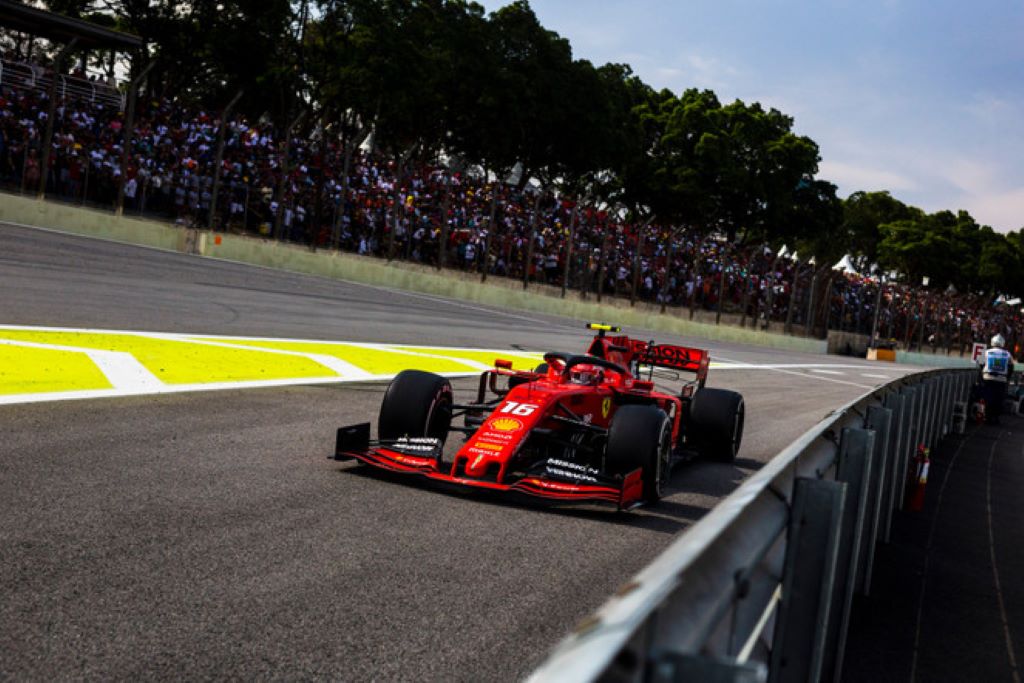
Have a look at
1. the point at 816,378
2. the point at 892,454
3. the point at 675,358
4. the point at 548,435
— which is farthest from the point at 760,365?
the point at 548,435

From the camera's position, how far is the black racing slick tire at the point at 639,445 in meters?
6.74

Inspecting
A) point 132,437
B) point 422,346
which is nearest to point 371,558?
point 132,437

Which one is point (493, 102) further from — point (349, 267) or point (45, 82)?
point (45, 82)

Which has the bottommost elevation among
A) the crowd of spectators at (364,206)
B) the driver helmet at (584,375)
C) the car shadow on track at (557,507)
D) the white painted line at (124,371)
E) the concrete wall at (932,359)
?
the concrete wall at (932,359)

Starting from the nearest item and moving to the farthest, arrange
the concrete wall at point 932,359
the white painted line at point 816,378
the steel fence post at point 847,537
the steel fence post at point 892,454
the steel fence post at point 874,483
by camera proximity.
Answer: the steel fence post at point 847,537 < the steel fence post at point 874,483 < the steel fence post at point 892,454 < the white painted line at point 816,378 < the concrete wall at point 932,359

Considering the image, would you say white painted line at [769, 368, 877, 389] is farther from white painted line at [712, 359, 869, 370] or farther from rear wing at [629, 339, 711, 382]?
rear wing at [629, 339, 711, 382]

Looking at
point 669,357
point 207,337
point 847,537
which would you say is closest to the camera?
point 847,537

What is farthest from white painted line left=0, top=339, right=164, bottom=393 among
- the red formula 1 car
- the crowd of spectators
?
the crowd of spectators

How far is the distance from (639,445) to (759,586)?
14.3 feet

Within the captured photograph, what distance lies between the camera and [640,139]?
60.0m

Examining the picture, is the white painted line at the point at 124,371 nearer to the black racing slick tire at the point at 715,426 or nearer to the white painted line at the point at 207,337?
the white painted line at the point at 207,337

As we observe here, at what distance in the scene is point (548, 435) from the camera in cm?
705

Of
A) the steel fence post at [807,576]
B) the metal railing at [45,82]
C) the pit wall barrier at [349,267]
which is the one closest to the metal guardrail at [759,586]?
→ the steel fence post at [807,576]

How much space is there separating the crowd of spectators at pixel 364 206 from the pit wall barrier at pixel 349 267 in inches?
16.5
